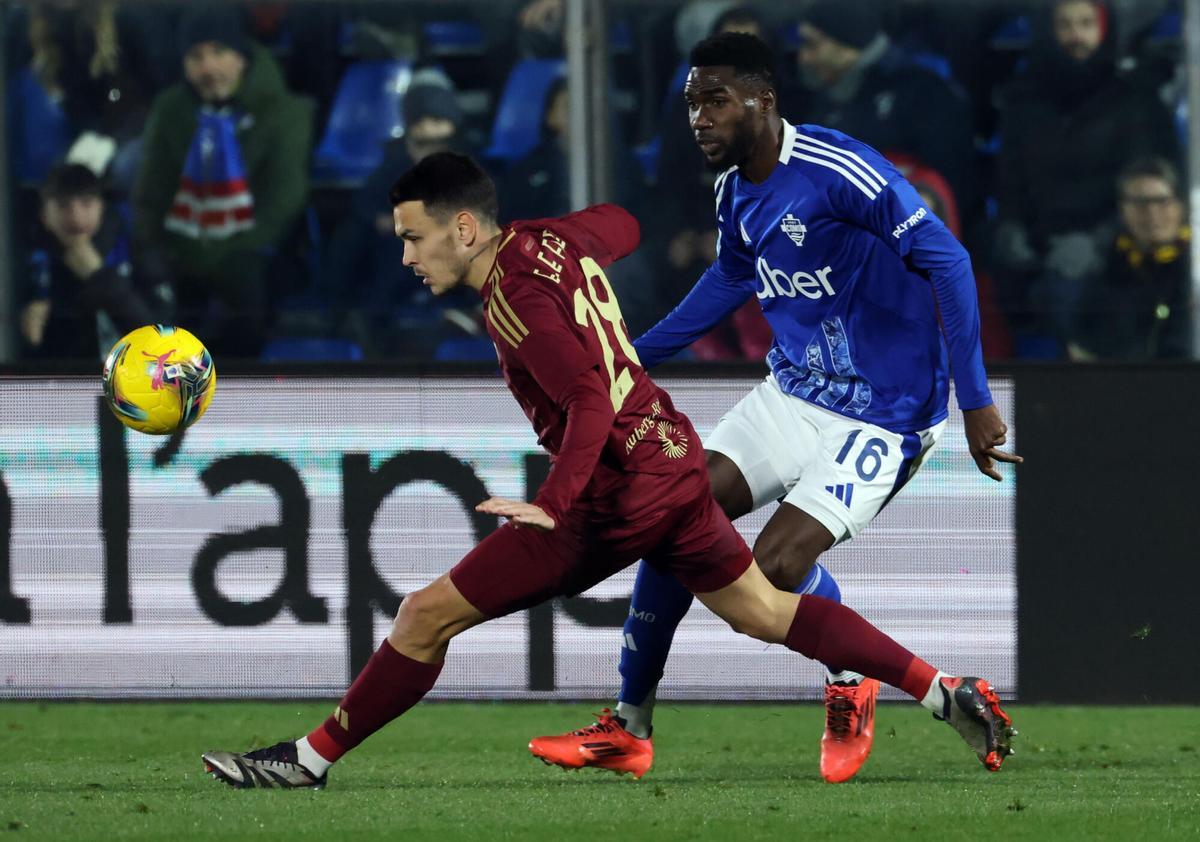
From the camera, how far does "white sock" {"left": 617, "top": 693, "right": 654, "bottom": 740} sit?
5.29 m

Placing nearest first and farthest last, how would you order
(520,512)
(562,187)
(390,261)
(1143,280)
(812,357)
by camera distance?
(520,512), (812,357), (1143,280), (562,187), (390,261)

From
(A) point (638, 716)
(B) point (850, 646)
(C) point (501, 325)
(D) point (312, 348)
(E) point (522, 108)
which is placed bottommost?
(A) point (638, 716)

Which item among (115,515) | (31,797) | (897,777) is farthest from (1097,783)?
(115,515)

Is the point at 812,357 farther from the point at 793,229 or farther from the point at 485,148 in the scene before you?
the point at 485,148

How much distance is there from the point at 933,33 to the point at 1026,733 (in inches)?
140

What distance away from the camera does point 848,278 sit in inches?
206

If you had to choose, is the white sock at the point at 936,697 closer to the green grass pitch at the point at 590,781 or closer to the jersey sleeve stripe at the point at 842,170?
the green grass pitch at the point at 590,781

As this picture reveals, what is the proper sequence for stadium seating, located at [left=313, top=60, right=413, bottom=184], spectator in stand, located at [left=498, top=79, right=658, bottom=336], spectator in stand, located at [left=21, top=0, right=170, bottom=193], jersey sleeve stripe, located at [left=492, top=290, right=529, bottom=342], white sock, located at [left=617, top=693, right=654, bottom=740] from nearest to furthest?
1. jersey sleeve stripe, located at [left=492, top=290, right=529, bottom=342]
2. white sock, located at [left=617, top=693, right=654, bottom=740]
3. spectator in stand, located at [left=498, top=79, right=658, bottom=336]
4. stadium seating, located at [left=313, top=60, right=413, bottom=184]
5. spectator in stand, located at [left=21, top=0, right=170, bottom=193]

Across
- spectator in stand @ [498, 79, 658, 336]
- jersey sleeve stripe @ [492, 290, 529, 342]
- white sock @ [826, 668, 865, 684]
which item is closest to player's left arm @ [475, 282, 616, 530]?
jersey sleeve stripe @ [492, 290, 529, 342]

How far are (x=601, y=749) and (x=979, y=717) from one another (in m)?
0.99

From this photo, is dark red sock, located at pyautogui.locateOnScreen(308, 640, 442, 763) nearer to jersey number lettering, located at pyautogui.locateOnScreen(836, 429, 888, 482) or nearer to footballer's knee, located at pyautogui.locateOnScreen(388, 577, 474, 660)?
footballer's knee, located at pyautogui.locateOnScreen(388, 577, 474, 660)

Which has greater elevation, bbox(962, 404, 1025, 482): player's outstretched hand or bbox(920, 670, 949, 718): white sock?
A: bbox(962, 404, 1025, 482): player's outstretched hand

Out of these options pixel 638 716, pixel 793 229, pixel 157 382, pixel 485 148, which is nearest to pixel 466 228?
pixel 793 229

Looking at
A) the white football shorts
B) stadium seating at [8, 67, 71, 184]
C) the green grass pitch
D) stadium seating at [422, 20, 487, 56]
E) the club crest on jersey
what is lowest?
the green grass pitch
